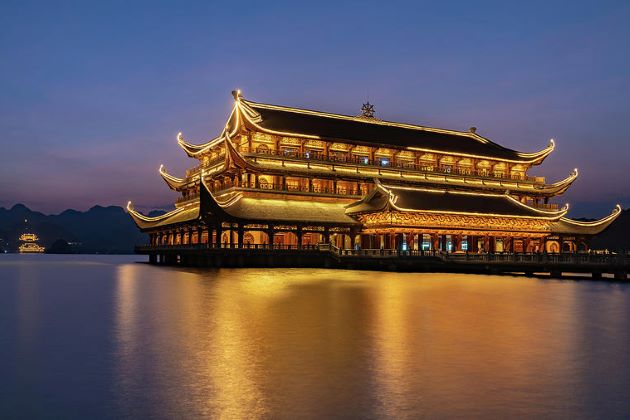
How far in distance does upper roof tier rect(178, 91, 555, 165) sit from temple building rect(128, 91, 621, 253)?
0.71 feet

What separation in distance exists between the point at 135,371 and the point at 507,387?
8.91 m

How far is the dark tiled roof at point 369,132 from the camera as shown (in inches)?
2875

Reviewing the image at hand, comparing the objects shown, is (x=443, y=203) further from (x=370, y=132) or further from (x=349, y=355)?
(x=349, y=355)

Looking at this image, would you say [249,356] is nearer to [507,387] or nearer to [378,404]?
[378,404]

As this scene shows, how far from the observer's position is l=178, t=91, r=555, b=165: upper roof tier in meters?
69.6

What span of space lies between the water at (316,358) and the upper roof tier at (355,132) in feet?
139

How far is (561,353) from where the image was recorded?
16.9 meters

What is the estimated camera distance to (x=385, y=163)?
78.2 metres

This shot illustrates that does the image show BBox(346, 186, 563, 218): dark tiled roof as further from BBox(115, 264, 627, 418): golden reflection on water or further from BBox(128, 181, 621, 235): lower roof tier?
BBox(115, 264, 627, 418): golden reflection on water

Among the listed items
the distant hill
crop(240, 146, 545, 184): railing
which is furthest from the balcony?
the distant hill

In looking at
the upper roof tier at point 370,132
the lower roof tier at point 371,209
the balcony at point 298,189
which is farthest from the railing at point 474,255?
the upper roof tier at point 370,132

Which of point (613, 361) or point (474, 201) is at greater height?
point (474, 201)

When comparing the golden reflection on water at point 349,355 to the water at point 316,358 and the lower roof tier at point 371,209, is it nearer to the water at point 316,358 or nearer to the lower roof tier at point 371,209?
the water at point 316,358

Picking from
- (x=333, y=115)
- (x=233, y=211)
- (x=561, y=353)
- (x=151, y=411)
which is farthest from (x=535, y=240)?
(x=151, y=411)
